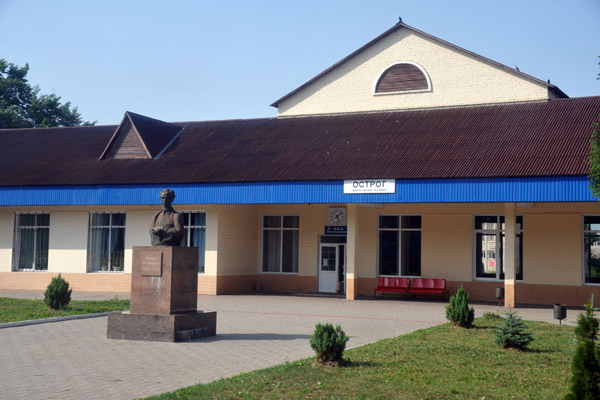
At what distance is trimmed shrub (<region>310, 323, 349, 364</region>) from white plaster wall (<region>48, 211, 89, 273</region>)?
1859 cm

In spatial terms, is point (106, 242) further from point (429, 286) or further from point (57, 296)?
point (429, 286)

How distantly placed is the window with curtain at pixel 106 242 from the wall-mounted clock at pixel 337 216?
8215mm

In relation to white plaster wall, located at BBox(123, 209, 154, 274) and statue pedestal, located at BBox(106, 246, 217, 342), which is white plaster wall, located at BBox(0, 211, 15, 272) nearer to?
white plaster wall, located at BBox(123, 209, 154, 274)

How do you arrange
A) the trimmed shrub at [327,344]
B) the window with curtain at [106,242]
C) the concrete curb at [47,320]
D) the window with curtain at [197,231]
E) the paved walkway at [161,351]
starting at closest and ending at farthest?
the paved walkway at [161,351] < the trimmed shrub at [327,344] < the concrete curb at [47,320] < the window with curtain at [197,231] < the window with curtain at [106,242]

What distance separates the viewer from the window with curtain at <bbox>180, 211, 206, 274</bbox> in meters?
25.3

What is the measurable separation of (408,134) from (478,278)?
5728 millimetres

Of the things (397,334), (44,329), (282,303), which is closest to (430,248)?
(282,303)

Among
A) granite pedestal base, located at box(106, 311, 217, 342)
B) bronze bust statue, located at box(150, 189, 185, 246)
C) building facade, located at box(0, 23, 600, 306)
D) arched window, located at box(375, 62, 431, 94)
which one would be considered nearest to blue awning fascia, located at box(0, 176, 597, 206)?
building facade, located at box(0, 23, 600, 306)

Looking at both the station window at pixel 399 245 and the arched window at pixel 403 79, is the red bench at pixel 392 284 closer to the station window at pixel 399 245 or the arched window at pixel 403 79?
the station window at pixel 399 245

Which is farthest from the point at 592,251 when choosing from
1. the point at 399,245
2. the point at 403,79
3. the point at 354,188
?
the point at 403,79

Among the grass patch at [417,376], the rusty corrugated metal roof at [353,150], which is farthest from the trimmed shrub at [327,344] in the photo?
the rusty corrugated metal roof at [353,150]

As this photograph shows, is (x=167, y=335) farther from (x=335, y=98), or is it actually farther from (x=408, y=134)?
(x=335, y=98)

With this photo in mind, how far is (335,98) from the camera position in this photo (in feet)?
93.5

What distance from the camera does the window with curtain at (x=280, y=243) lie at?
26.9 metres
